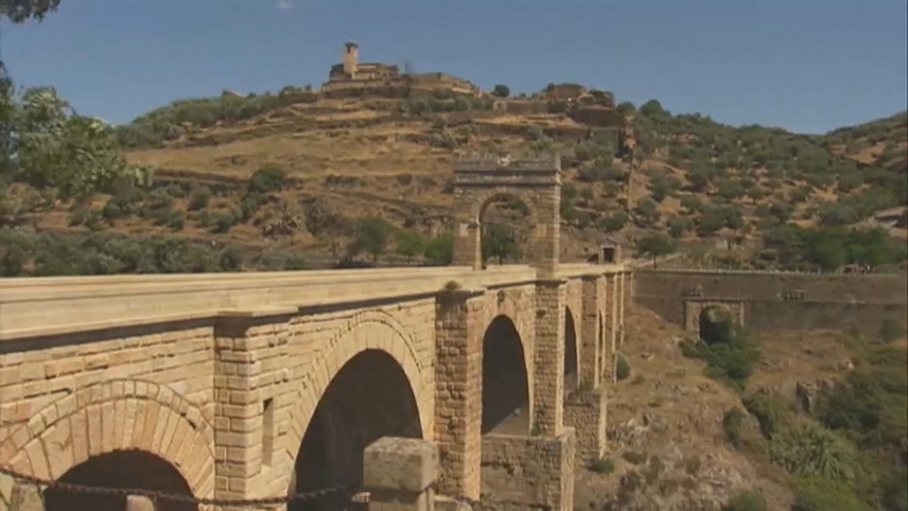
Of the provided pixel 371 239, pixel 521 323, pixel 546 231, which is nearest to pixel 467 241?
pixel 546 231

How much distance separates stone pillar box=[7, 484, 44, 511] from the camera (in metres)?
4.54

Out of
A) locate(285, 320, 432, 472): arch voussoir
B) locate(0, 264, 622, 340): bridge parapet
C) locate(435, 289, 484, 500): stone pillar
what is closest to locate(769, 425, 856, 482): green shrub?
locate(435, 289, 484, 500): stone pillar

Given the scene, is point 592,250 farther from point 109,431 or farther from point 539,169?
point 109,431

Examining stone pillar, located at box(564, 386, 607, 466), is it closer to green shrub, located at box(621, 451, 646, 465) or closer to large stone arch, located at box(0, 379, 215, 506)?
green shrub, located at box(621, 451, 646, 465)

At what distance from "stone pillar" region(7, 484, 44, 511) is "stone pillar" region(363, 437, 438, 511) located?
203cm

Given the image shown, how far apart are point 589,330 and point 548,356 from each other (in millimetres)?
6888

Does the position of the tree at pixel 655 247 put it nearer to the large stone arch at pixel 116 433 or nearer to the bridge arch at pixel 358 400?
the bridge arch at pixel 358 400

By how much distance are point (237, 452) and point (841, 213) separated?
47.7m

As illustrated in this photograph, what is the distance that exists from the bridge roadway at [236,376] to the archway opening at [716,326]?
67.2ft

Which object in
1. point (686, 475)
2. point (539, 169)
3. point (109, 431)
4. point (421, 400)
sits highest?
point (539, 169)

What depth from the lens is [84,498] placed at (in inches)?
307

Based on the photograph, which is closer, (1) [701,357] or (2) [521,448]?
(2) [521,448]

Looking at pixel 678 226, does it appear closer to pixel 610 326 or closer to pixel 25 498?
pixel 610 326

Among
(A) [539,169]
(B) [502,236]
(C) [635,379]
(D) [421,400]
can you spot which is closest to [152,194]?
(B) [502,236]
